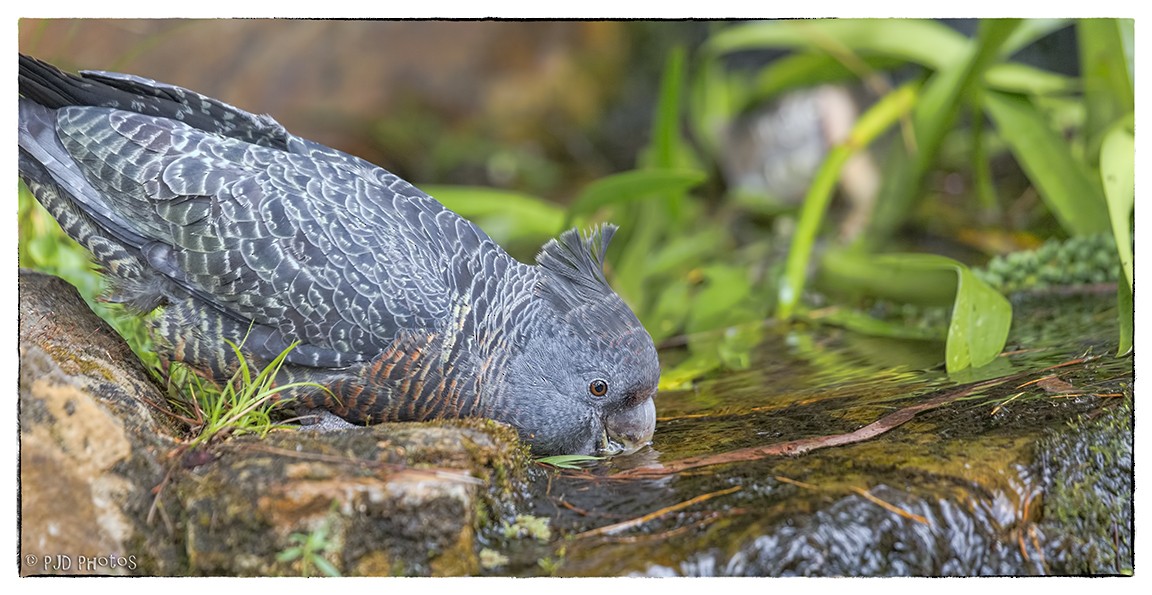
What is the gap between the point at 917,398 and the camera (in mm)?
3584

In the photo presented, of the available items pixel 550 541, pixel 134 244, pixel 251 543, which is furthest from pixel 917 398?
pixel 134 244

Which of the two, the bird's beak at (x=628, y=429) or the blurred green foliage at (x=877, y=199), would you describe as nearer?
the bird's beak at (x=628, y=429)

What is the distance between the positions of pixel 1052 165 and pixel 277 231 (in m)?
3.89

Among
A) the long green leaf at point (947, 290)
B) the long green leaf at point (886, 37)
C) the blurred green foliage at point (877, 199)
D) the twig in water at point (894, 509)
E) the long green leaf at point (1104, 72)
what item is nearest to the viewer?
the twig in water at point (894, 509)

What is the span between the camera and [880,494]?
9.23 feet

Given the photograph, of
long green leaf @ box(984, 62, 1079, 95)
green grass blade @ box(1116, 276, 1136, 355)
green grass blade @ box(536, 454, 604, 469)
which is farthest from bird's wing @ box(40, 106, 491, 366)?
long green leaf @ box(984, 62, 1079, 95)

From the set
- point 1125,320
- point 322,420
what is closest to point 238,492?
point 322,420

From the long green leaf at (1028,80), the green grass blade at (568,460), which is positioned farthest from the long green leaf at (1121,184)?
the green grass blade at (568,460)

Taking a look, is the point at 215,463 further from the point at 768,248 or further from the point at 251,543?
the point at 768,248

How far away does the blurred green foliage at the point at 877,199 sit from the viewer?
14.7ft

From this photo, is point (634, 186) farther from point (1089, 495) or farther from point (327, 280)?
point (1089, 495)

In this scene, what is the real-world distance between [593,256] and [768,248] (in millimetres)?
3453

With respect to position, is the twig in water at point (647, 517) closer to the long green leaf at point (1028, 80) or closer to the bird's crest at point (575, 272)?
the bird's crest at point (575, 272)

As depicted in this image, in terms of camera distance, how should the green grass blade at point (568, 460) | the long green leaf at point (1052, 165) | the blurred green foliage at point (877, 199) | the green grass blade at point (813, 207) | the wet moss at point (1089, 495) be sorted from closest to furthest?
1. the wet moss at point (1089, 495)
2. the green grass blade at point (568, 460)
3. the blurred green foliage at point (877, 199)
4. the long green leaf at point (1052, 165)
5. the green grass blade at point (813, 207)
